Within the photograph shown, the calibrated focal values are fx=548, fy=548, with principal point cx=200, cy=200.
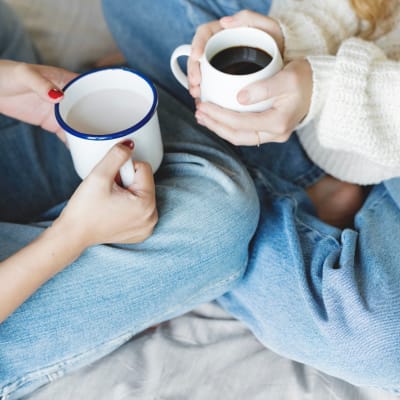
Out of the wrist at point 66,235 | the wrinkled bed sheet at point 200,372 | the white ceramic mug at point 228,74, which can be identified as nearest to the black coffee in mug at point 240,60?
the white ceramic mug at point 228,74

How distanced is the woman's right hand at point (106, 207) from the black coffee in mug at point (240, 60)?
0.52 feet

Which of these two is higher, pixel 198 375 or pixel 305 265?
pixel 305 265

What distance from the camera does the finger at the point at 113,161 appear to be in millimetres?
610

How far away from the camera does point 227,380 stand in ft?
2.57

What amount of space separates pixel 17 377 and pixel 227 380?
29 cm

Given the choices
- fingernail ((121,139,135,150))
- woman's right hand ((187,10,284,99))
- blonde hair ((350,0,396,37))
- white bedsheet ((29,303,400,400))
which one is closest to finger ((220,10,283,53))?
woman's right hand ((187,10,284,99))

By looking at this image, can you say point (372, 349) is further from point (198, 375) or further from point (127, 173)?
point (127, 173)

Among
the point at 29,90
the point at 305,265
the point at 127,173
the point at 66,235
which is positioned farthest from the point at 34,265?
the point at 305,265

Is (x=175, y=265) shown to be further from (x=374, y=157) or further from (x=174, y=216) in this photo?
(x=374, y=157)

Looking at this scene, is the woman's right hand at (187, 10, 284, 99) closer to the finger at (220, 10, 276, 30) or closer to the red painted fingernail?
the finger at (220, 10, 276, 30)

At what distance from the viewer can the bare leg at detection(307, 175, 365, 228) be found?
3.08ft

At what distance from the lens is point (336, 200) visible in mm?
939

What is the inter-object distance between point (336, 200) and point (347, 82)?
0.29 metres

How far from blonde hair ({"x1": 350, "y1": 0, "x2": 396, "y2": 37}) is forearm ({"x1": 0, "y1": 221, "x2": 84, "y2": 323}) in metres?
0.52
